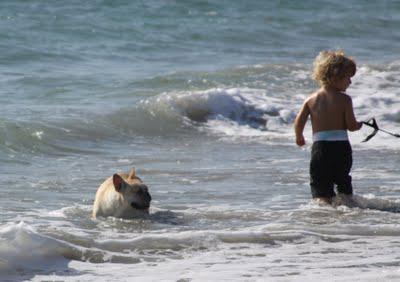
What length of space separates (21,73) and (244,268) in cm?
1132

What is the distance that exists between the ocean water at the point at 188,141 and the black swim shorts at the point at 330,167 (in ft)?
0.59

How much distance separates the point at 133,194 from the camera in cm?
891

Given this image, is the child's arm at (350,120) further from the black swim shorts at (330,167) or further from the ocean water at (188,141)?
the ocean water at (188,141)

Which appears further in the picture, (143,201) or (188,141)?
(188,141)

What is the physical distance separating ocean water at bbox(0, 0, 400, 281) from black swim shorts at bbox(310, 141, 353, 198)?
180 millimetres

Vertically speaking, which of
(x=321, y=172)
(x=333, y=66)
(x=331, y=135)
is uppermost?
(x=333, y=66)

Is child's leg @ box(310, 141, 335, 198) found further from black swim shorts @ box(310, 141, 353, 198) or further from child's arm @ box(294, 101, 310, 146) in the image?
child's arm @ box(294, 101, 310, 146)

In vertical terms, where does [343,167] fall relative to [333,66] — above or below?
below

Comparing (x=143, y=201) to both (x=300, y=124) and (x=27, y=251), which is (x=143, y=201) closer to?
(x=300, y=124)

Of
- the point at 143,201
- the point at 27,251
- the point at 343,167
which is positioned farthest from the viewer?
the point at 343,167

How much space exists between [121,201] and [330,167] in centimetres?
176

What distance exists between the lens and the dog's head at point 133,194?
29.2 feet

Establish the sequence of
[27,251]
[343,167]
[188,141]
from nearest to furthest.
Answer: [27,251] < [343,167] < [188,141]

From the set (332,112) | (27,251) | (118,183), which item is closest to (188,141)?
(118,183)
